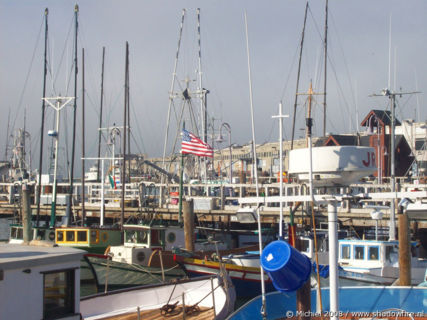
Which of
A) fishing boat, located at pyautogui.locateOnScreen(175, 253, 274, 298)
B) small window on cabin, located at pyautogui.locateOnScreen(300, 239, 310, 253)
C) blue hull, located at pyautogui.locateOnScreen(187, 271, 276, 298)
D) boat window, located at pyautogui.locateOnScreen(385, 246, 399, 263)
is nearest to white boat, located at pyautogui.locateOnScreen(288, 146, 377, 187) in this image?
boat window, located at pyautogui.locateOnScreen(385, 246, 399, 263)

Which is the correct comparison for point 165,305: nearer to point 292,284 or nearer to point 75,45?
point 292,284

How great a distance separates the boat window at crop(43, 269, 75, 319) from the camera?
10.3 metres

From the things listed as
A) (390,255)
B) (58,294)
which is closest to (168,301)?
(58,294)

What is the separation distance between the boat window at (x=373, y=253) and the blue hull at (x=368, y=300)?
8.93 metres

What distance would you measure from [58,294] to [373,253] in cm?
1458

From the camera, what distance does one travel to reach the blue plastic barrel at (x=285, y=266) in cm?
946

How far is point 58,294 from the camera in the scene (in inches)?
414

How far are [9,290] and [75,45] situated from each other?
116ft

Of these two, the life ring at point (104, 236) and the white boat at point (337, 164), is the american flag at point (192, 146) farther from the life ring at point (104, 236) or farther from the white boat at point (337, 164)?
the white boat at point (337, 164)

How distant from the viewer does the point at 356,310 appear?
513 inches

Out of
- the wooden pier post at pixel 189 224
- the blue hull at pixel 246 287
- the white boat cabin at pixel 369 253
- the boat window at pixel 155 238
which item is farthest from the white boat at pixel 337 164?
the boat window at pixel 155 238

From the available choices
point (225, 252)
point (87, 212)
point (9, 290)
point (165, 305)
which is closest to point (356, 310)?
point (165, 305)

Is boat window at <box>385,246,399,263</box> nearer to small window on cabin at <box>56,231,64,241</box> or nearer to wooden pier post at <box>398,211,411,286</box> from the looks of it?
wooden pier post at <box>398,211,411,286</box>

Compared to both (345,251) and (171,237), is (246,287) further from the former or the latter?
(171,237)
